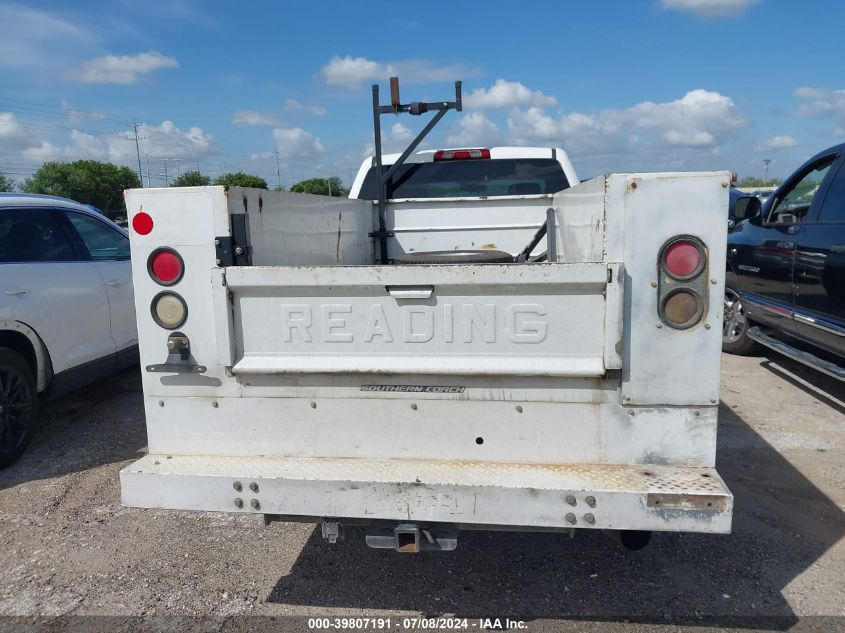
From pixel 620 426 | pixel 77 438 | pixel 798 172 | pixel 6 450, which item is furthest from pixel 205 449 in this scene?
pixel 798 172

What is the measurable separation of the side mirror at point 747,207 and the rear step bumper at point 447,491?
467cm

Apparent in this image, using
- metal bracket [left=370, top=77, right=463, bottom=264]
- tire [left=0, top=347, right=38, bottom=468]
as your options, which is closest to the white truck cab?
metal bracket [left=370, top=77, right=463, bottom=264]

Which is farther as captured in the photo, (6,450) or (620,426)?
(6,450)

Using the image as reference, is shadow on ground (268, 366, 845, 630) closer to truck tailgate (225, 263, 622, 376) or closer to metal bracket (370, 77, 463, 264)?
truck tailgate (225, 263, 622, 376)

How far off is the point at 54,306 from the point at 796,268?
6.11 m

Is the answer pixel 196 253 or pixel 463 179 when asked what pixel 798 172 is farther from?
pixel 196 253

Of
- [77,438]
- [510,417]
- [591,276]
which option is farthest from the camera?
[77,438]

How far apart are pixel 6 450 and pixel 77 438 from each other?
2.16 ft

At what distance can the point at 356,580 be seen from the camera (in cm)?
317

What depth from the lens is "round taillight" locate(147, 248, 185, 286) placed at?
2568 millimetres

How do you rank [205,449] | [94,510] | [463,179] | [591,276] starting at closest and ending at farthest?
[591,276] → [205,449] → [94,510] → [463,179]

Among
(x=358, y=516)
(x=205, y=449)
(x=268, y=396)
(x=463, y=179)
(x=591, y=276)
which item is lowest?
(x=358, y=516)

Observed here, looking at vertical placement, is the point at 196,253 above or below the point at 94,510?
above

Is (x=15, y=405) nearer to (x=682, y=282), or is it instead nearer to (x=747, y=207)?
(x=682, y=282)
